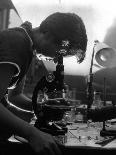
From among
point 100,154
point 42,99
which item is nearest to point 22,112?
point 42,99

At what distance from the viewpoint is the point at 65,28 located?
156 centimetres

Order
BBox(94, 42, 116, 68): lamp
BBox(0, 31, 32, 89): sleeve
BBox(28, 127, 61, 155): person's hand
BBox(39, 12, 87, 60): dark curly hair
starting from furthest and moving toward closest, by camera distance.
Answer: BBox(94, 42, 116, 68): lamp, BBox(39, 12, 87, 60): dark curly hair, BBox(0, 31, 32, 89): sleeve, BBox(28, 127, 61, 155): person's hand

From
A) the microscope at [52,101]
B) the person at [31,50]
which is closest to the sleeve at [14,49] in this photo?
the person at [31,50]

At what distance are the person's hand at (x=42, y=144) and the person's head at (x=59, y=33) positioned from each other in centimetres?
59

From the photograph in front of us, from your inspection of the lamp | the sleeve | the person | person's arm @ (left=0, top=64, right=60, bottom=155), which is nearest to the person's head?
the person

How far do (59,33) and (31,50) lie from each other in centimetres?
18

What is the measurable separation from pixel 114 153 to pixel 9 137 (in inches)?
19.7

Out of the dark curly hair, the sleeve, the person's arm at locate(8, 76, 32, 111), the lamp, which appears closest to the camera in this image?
the sleeve

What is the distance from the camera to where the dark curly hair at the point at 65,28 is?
157 cm

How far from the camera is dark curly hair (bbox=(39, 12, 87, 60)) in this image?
1568mm

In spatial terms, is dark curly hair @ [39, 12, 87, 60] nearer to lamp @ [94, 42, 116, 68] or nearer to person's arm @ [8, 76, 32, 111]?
person's arm @ [8, 76, 32, 111]

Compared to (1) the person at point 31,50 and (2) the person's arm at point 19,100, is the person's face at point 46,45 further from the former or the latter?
(2) the person's arm at point 19,100

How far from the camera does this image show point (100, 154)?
135 cm

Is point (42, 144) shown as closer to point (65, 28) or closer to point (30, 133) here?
point (30, 133)
